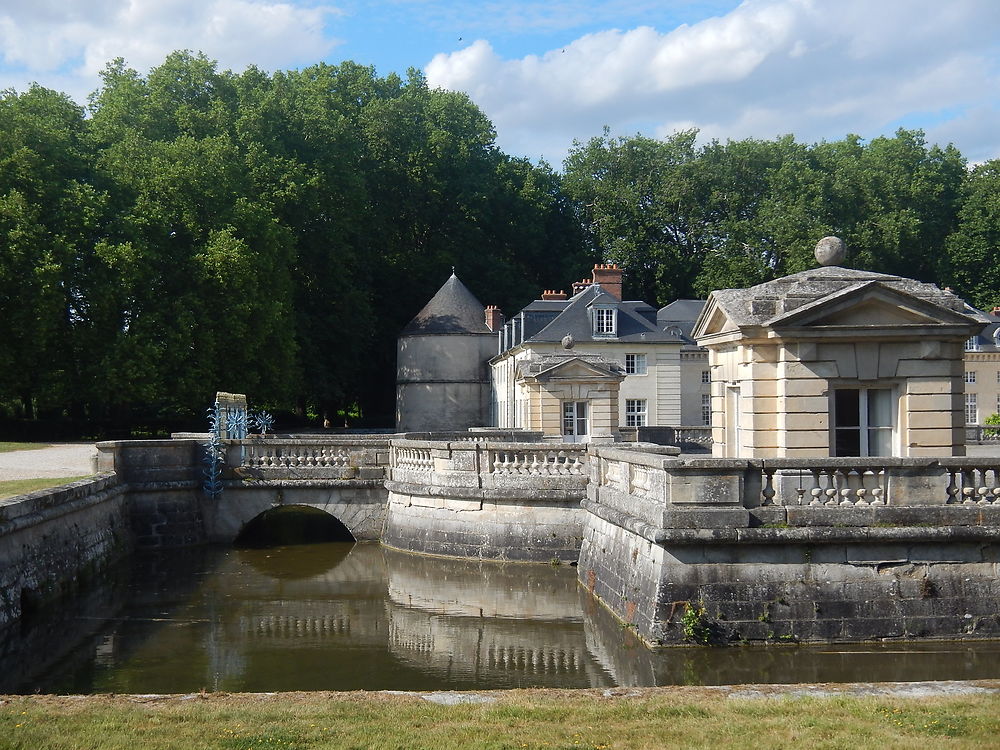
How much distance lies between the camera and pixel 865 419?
11.0m

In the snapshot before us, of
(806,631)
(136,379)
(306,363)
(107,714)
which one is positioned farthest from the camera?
(306,363)

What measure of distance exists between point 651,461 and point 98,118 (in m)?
26.6

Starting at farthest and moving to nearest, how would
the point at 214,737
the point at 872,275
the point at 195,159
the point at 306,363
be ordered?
the point at 306,363 → the point at 195,159 → the point at 872,275 → the point at 214,737

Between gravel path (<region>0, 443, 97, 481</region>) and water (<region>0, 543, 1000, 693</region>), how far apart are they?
2.29 meters

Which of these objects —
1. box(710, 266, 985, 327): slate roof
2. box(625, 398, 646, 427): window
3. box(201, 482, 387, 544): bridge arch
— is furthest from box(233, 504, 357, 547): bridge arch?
box(625, 398, 646, 427): window

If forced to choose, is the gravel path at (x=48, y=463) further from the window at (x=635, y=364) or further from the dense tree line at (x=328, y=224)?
the window at (x=635, y=364)

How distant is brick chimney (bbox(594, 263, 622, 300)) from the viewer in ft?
Result: 116

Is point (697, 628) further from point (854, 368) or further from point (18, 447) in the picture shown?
point (18, 447)

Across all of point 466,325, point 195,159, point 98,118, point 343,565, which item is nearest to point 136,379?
point 195,159

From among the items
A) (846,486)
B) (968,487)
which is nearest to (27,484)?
(846,486)

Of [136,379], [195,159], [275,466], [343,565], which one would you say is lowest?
[343,565]

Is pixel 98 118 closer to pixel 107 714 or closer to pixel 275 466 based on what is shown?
pixel 275 466

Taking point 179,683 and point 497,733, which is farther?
point 179,683

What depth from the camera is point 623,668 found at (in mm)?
9695
